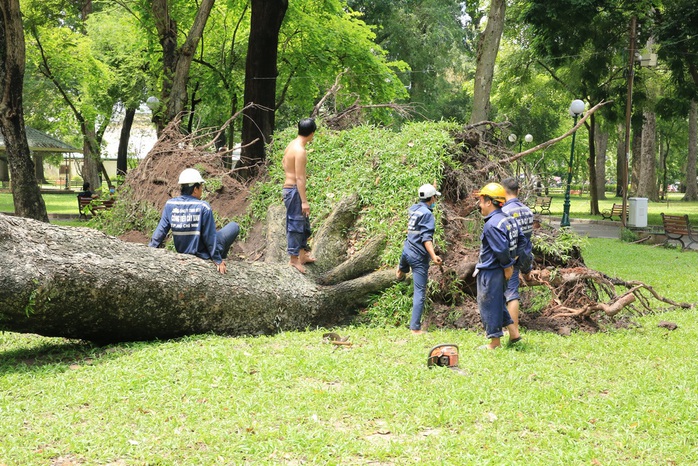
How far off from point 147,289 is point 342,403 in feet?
7.66

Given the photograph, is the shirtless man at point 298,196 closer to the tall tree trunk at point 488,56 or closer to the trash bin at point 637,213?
the tall tree trunk at point 488,56

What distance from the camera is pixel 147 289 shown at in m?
6.48

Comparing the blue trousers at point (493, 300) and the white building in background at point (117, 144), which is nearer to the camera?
the blue trousers at point (493, 300)

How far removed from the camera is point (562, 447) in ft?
14.9

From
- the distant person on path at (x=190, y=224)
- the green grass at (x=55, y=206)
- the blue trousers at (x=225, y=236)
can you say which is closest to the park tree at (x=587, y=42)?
the blue trousers at (x=225, y=236)

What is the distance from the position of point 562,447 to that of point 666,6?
24587mm

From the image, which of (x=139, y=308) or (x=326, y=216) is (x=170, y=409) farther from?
(x=326, y=216)

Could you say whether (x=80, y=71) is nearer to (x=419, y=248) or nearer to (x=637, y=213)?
(x=637, y=213)

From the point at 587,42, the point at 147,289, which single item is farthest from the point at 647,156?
the point at 147,289

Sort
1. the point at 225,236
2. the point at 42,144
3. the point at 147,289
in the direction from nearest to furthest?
A: the point at 147,289 → the point at 225,236 → the point at 42,144

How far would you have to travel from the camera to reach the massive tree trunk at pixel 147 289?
5.84m

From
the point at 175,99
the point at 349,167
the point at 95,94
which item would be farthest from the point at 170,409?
the point at 95,94

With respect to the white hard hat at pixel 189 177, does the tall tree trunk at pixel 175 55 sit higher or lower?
higher

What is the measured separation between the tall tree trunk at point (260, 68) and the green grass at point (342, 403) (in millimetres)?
8517
